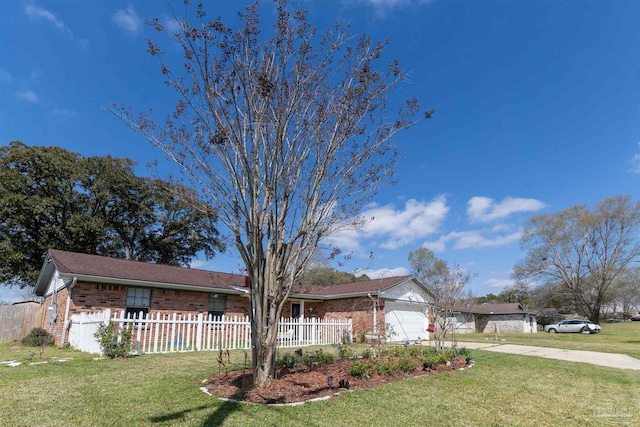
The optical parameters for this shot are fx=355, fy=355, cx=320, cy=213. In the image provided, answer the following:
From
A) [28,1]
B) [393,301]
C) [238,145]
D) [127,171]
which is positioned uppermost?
[127,171]

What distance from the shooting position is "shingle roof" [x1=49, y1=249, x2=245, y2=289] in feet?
40.4

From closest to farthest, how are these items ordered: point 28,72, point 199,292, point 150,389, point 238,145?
point 150,389 < point 238,145 < point 28,72 < point 199,292

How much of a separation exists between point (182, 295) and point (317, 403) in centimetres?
1128

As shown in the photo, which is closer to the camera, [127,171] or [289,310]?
[289,310]

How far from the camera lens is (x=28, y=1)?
9.16 meters

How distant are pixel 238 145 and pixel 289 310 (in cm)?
1433

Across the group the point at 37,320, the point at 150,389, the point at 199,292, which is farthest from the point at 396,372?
the point at 37,320

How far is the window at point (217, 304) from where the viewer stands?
15414 mm

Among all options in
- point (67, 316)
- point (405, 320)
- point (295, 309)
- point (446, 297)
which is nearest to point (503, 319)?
point (405, 320)

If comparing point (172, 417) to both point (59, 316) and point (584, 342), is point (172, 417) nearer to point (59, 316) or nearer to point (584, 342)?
point (59, 316)

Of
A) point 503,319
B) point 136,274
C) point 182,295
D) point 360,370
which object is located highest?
point 136,274

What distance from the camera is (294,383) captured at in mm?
5555

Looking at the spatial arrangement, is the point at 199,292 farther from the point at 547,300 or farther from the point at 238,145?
the point at 547,300

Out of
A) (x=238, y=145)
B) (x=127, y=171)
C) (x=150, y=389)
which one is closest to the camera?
(x=150, y=389)
